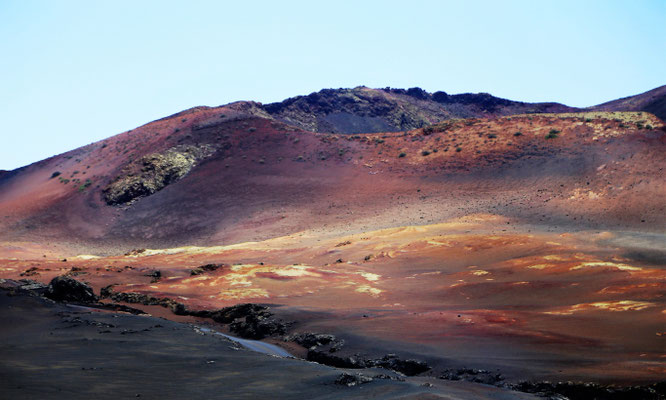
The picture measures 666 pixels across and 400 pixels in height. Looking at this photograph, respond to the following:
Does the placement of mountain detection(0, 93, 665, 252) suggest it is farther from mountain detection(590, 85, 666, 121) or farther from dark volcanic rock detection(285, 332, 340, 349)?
mountain detection(590, 85, 666, 121)

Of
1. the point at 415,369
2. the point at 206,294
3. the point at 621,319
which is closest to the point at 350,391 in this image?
the point at 415,369

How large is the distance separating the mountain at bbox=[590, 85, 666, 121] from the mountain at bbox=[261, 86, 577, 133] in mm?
7938

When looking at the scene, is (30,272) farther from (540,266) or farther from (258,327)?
(540,266)

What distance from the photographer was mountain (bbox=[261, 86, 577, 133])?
9850 cm

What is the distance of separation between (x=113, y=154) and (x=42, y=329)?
60.4m

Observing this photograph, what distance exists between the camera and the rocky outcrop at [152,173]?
55.8m

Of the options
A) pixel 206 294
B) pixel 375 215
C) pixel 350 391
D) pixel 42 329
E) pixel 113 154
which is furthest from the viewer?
pixel 113 154

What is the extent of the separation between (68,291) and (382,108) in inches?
3681


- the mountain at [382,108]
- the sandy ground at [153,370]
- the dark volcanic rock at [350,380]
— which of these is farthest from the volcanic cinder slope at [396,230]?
the mountain at [382,108]

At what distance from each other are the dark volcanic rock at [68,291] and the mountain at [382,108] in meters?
75.9

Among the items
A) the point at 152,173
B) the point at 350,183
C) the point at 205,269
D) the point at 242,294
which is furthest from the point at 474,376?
the point at 152,173

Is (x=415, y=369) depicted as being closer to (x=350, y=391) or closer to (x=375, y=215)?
(x=350, y=391)

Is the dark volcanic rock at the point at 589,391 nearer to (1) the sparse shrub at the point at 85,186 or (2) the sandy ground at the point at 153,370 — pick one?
(2) the sandy ground at the point at 153,370

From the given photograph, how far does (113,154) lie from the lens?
218 ft
